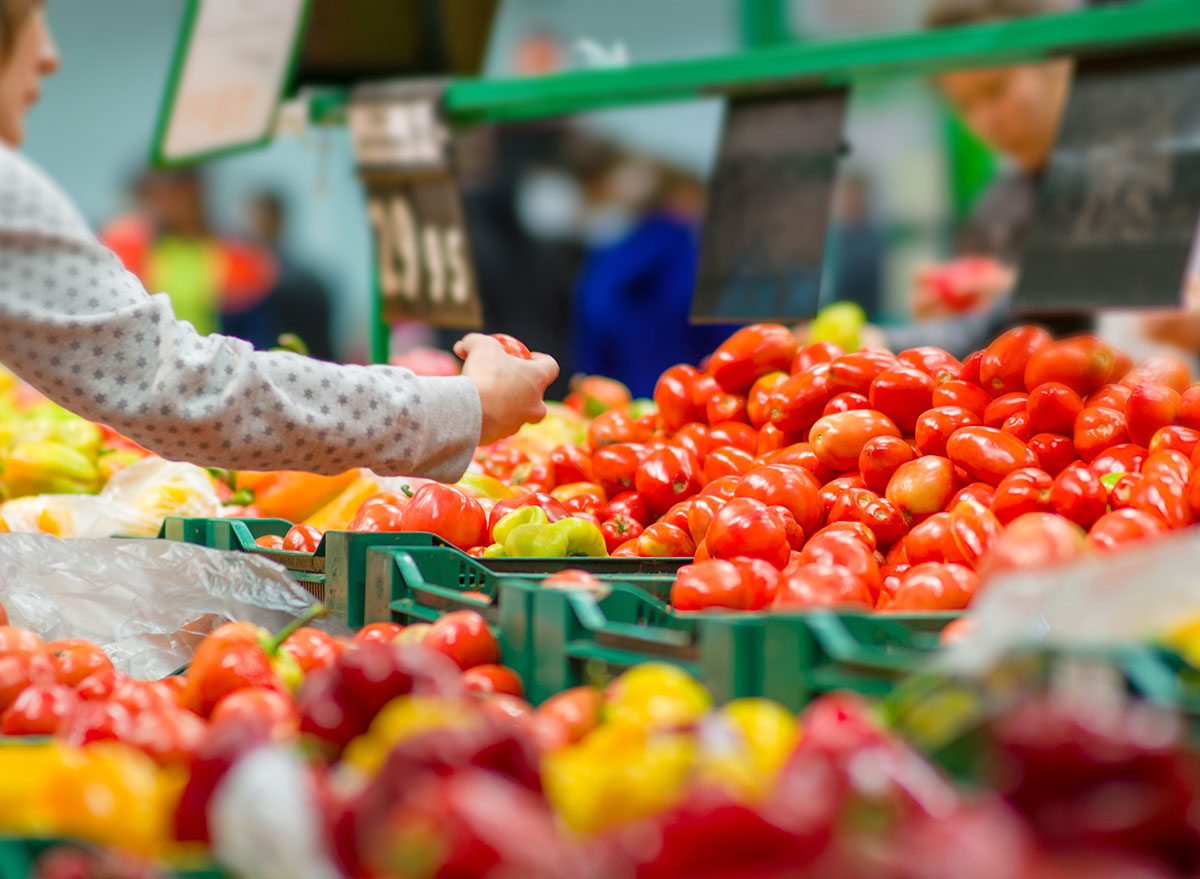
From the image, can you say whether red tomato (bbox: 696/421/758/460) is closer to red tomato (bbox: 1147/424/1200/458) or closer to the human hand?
the human hand

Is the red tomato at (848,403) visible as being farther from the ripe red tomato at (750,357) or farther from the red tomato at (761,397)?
the ripe red tomato at (750,357)

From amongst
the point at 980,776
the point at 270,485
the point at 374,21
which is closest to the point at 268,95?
the point at 374,21

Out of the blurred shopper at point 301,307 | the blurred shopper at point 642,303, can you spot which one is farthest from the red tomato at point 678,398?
the blurred shopper at point 301,307

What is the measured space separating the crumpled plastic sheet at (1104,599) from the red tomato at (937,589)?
56 cm

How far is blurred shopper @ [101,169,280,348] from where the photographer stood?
938 cm

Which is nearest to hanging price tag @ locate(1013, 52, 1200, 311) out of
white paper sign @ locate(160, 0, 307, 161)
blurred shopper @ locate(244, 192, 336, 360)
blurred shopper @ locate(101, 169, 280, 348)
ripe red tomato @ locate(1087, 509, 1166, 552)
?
ripe red tomato @ locate(1087, 509, 1166, 552)

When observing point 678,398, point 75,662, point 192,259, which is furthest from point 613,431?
point 192,259

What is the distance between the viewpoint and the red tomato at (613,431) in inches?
116

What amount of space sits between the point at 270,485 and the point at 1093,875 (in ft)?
8.88

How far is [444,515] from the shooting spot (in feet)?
8.04

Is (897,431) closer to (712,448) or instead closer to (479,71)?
(712,448)

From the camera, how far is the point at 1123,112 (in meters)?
2.90

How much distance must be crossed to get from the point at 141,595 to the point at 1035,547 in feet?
4.78

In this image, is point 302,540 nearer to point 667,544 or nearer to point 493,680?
point 667,544
